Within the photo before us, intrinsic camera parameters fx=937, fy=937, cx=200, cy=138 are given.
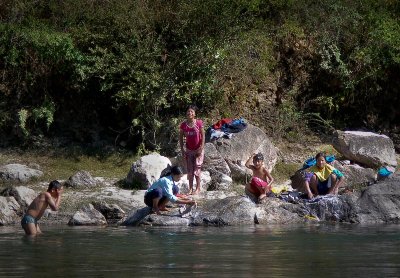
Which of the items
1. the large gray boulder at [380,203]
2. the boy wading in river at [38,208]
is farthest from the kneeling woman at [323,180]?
the boy wading in river at [38,208]

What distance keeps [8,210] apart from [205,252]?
6.44 meters

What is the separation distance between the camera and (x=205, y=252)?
12281mm

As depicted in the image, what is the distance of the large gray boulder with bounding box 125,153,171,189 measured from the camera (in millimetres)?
19281

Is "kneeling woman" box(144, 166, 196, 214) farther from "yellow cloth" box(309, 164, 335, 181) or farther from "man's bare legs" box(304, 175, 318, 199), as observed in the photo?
"yellow cloth" box(309, 164, 335, 181)

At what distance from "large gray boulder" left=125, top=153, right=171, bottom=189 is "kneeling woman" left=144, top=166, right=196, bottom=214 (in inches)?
93.5

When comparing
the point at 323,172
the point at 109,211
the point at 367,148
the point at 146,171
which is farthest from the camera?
the point at 367,148

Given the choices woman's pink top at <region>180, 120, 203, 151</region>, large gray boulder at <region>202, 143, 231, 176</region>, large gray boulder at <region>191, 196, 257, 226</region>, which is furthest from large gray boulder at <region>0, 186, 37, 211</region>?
large gray boulder at <region>202, 143, 231, 176</region>

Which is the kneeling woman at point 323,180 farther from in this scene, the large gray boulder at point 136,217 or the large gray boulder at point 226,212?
the large gray boulder at point 136,217

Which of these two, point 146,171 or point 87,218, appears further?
point 146,171

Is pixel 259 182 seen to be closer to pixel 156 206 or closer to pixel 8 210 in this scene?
pixel 156 206

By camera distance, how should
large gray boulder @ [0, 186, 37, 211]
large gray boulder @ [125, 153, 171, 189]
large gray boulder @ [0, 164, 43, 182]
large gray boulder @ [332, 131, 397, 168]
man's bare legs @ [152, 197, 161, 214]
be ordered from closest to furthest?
man's bare legs @ [152, 197, 161, 214] → large gray boulder @ [0, 186, 37, 211] → large gray boulder @ [125, 153, 171, 189] → large gray boulder @ [0, 164, 43, 182] → large gray boulder @ [332, 131, 397, 168]

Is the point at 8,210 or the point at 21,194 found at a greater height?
the point at 21,194

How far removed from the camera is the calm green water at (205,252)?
Result: 10.4m

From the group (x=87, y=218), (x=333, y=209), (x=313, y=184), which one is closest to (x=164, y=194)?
(x=87, y=218)
